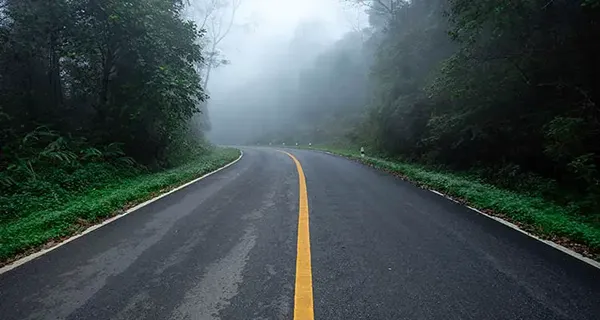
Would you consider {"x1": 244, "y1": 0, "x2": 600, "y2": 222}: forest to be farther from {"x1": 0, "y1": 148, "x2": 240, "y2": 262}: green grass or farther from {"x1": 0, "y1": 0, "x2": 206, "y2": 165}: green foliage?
{"x1": 0, "y1": 0, "x2": 206, "y2": 165}: green foliage

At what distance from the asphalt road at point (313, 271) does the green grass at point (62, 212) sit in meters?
0.55

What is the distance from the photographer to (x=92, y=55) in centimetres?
1357

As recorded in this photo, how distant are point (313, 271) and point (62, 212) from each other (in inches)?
201

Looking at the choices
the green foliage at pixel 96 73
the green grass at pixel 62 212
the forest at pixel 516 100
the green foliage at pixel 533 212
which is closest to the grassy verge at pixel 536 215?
the green foliage at pixel 533 212

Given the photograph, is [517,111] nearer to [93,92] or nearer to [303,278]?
[303,278]

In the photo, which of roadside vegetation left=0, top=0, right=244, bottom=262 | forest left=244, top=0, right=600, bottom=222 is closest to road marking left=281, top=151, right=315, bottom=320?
roadside vegetation left=0, top=0, right=244, bottom=262

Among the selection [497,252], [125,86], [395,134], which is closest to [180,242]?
[497,252]

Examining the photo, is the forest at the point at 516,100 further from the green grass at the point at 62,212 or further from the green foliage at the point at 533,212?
the green grass at the point at 62,212

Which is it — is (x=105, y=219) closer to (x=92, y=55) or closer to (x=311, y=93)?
(x=92, y=55)

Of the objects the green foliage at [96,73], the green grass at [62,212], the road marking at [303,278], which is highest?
the green foliage at [96,73]

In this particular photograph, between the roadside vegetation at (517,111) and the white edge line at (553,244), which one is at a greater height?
the roadside vegetation at (517,111)

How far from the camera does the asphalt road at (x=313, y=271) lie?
120 inches

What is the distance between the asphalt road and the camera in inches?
120

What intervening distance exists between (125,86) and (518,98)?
1254 centimetres
